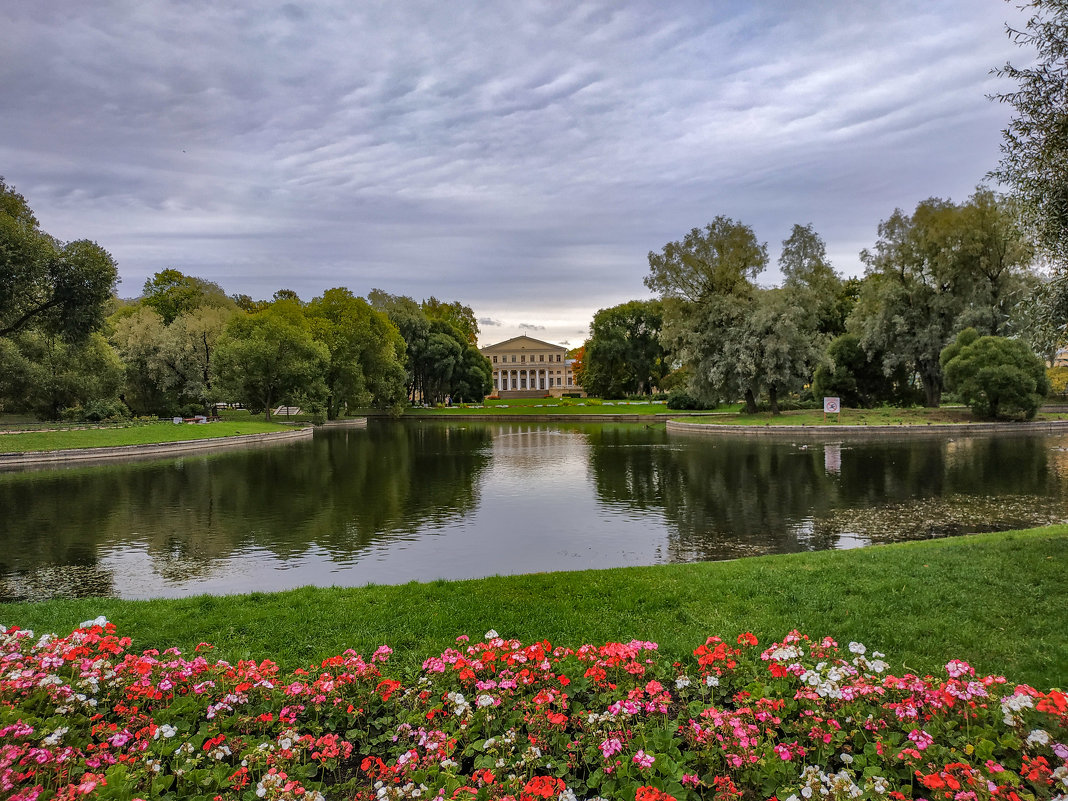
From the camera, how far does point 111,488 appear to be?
59.6 ft

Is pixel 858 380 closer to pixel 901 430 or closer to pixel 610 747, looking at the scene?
pixel 901 430

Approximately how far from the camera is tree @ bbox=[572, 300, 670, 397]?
251 feet

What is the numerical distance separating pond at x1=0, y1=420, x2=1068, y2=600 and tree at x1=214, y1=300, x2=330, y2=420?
1828 cm

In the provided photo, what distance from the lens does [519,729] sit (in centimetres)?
A: 398

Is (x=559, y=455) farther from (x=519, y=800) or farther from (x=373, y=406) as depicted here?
(x=373, y=406)

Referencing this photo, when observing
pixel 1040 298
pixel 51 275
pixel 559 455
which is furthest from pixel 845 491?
pixel 51 275

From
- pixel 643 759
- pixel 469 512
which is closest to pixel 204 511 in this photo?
pixel 469 512

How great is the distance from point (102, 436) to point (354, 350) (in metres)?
23.9

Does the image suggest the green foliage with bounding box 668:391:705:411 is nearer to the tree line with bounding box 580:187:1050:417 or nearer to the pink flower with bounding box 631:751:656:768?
the tree line with bounding box 580:187:1050:417

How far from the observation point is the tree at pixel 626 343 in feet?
251

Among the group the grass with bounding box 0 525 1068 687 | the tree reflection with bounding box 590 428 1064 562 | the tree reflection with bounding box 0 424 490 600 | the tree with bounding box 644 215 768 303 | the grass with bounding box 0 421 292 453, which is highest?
the tree with bounding box 644 215 768 303

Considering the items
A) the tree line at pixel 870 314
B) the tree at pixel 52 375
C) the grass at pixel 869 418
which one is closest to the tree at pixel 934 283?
the tree line at pixel 870 314

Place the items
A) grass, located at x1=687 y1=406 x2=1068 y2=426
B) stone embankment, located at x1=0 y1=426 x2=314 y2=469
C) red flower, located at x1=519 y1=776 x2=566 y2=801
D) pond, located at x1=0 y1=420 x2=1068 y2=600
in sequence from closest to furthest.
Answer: red flower, located at x1=519 y1=776 x2=566 y2=801, pond, located at x1=0 y1=420 x2=1068 y2=600, stone embankment, located at x1=0 y1=426 x2=314 y2=469, grass, located at x1=687 y1=406 x2=1068 y2=426

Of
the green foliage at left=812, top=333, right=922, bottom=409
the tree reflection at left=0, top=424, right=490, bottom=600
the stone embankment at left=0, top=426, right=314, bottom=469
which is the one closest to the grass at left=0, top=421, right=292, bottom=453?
the stone embankment at left=0, top=426, right=314, bottom=469
